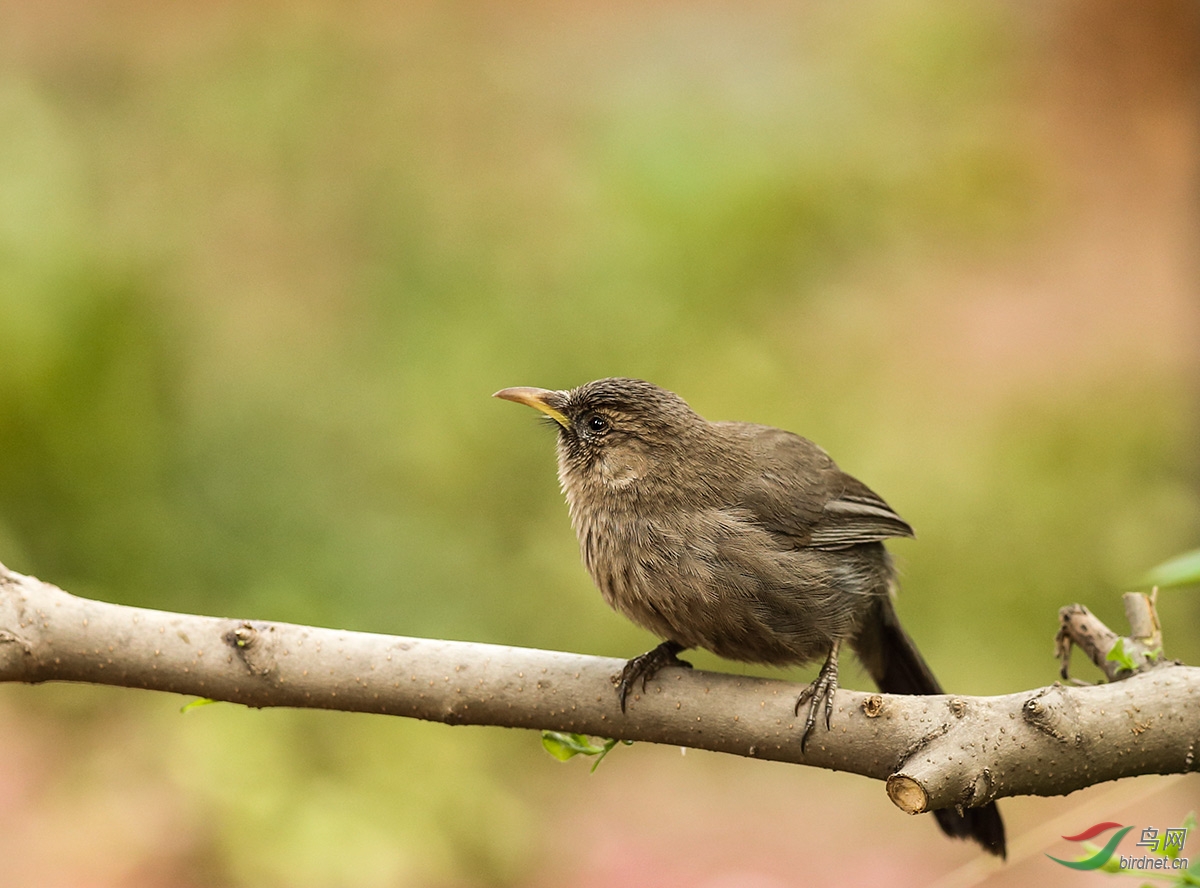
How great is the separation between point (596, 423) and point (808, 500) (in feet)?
2.17

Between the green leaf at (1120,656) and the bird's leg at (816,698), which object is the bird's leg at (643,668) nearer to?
the bird's leg at (816,698)

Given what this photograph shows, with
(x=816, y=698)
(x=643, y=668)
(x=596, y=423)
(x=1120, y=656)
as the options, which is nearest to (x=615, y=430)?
(x=596, y=423)

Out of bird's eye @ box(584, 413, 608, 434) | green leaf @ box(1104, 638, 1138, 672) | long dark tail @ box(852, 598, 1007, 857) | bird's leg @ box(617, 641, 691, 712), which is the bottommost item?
long dark tail @ box(852, 598, 1007, 857)

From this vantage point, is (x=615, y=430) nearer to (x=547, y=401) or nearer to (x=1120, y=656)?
(x=547, y=401)

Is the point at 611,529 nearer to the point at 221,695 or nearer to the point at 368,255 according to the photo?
the point at 221,695

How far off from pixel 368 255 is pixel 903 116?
3.73m

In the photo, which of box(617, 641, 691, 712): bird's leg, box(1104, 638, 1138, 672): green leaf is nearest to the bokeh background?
box(617, 641, 691, 712): bird's leg

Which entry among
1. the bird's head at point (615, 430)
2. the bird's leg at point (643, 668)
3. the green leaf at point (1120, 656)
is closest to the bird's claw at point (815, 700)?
the bird's leg at point (643, 668)

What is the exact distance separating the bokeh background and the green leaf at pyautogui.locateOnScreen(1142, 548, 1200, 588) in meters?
3.43

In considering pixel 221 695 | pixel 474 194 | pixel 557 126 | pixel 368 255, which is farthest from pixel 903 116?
pixel 221 695

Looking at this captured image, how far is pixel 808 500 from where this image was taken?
3369 mm

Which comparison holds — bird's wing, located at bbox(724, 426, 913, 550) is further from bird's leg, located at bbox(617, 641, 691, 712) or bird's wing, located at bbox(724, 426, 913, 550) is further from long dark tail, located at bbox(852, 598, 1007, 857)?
bird's leg, located at bbox(617, 641, 691, 712)

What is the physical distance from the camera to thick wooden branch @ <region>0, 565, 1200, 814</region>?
2367mm

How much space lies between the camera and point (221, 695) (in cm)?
254
